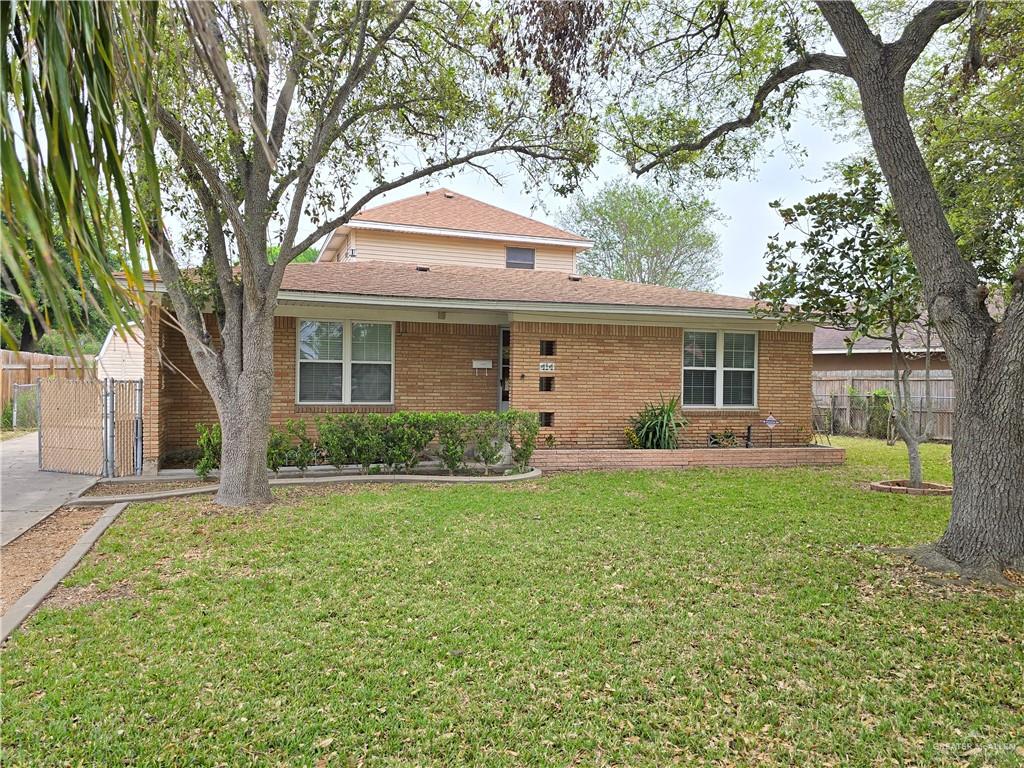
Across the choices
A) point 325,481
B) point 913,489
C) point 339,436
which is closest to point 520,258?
point 339,436

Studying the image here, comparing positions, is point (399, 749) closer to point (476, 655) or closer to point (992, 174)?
point (476, 655)

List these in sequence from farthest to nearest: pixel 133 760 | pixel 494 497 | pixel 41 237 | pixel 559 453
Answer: pixel 559 453, pixel 494 497, pixel 133 760, pixel 41 237

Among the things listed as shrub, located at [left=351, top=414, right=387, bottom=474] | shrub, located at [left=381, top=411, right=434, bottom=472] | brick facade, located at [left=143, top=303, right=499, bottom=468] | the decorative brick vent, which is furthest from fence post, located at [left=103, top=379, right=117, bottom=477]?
the decorative brick vent

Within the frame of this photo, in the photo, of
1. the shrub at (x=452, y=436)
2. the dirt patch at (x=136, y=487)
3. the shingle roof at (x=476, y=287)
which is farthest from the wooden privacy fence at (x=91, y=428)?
the shrub at (x=452, y=436)

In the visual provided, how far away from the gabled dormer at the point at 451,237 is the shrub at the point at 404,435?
9371 mm

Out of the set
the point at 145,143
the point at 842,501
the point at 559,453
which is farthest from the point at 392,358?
the point at 145,143

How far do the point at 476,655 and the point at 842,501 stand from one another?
6973mm

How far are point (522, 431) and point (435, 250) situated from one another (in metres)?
9.94

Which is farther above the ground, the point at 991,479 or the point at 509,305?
the point at 509,305

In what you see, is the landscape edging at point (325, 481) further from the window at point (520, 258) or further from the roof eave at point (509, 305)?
the window at point (520, 258)

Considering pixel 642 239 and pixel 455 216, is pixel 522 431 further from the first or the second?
pixel 642 239

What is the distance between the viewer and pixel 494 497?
8906 millimetres

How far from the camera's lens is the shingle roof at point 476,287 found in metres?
11.6

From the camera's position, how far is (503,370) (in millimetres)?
13156
